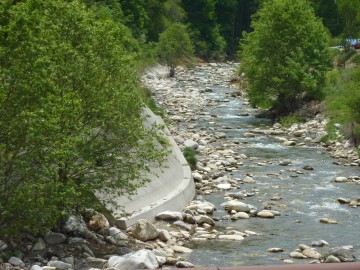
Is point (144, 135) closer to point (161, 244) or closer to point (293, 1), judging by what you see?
point (161, 244)

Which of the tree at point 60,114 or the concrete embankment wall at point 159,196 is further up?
the tree at point 60,114

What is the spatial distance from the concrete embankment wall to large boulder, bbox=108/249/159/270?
96.3 inches

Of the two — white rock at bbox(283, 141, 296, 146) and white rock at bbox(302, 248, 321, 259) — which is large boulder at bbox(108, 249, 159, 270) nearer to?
white rock at bbox(302, 248, 321, 259)

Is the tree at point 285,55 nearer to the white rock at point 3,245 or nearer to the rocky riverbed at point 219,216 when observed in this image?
the rocky riverbed at point 219,216

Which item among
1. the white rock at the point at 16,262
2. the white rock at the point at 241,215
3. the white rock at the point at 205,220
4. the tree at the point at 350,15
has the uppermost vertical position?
the tree at the point at 350,15

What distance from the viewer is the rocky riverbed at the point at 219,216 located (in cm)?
1356

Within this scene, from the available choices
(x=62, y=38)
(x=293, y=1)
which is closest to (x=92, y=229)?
(x=62, y=38)

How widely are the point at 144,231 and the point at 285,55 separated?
80.8ft

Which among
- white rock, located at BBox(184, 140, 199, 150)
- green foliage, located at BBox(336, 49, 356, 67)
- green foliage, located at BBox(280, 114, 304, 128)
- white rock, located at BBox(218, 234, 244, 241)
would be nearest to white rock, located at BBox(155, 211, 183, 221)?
white rock, located at BBox(218, 234, 244, 241)

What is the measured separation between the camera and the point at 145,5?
79.7 meters

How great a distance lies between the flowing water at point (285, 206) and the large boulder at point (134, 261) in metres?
1.64

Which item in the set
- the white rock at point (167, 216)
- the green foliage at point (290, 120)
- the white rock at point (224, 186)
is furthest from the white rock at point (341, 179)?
the green foliage at point (290, 120)

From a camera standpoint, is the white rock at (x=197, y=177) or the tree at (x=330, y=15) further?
the tree at (x=330, y=15)

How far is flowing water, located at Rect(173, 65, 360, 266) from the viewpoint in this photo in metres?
15.6
